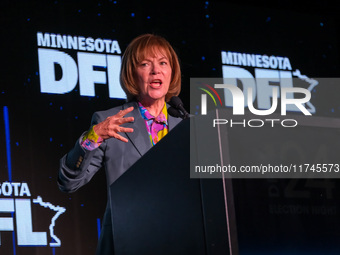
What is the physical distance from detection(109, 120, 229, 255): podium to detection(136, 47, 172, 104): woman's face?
573 millimetres

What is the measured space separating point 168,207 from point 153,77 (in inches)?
31.6

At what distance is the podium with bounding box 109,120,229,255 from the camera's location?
3.26 ft

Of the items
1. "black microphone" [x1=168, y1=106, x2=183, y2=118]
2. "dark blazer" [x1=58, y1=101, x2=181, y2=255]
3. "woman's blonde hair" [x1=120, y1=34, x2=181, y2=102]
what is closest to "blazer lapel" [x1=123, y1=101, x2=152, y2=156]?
"dark blazer" [x1=58, y1=101, x2=181, y2=255]

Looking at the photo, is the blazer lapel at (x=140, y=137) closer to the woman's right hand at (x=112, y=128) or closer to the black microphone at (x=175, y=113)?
the black microphone at (x=175, y=113)

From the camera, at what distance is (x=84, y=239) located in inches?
145

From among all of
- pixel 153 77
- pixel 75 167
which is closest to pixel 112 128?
pixel 75 167

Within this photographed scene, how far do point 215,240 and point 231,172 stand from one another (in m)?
0.12

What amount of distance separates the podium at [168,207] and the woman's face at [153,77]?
57 cm

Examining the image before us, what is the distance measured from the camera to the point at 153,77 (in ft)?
6.12

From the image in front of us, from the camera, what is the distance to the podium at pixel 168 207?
0.99 m

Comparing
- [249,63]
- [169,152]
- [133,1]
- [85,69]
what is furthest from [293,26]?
[169,152]

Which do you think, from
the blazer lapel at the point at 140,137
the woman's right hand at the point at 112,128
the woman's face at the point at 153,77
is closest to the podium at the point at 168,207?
the woman's right hand at the point at 112,128

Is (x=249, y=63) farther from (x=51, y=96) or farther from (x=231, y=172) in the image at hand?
(x=231, y=172)

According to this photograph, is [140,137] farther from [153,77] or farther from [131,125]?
[153,77]
